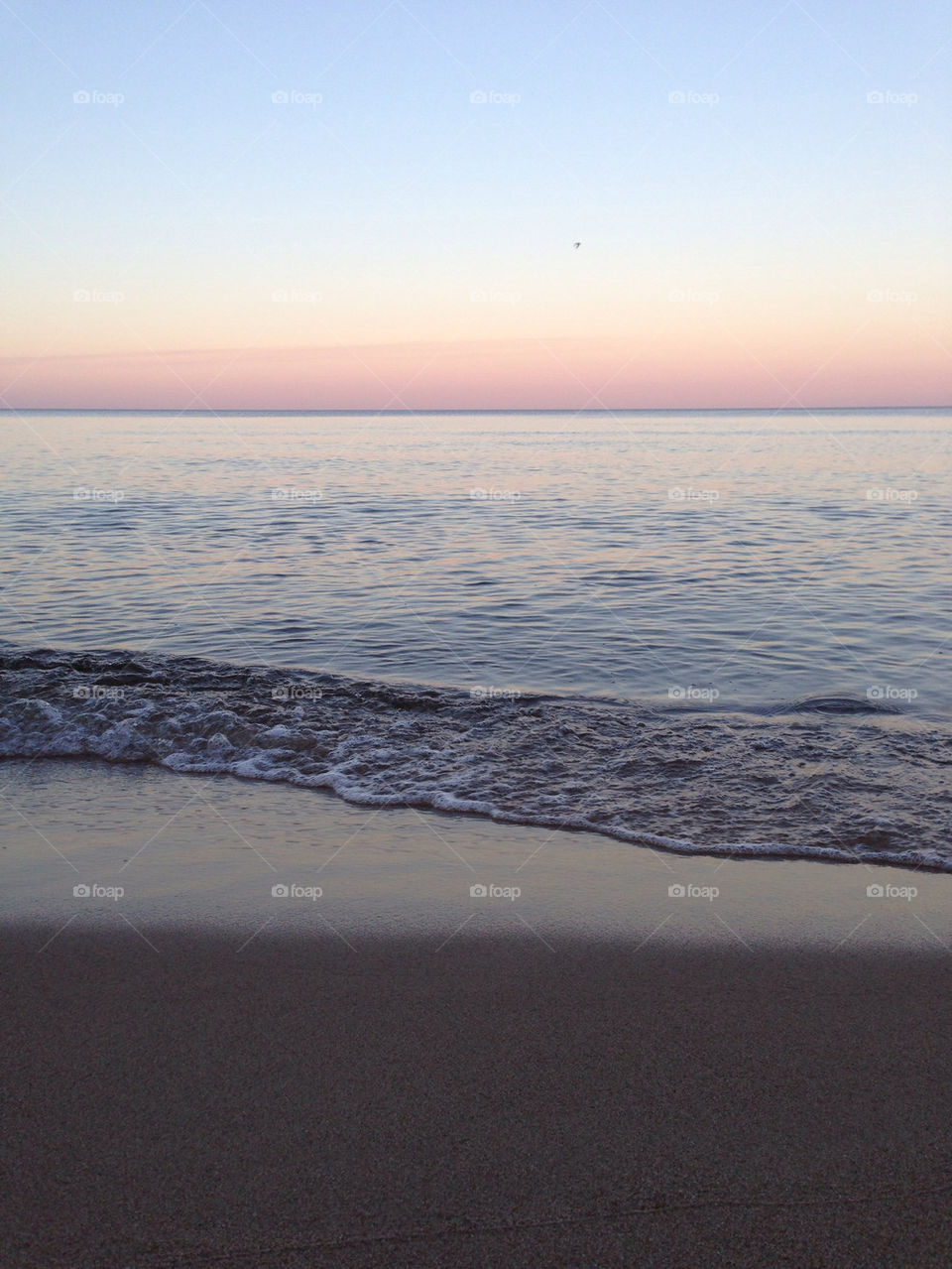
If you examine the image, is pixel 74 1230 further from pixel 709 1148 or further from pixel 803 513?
pixel 803 513

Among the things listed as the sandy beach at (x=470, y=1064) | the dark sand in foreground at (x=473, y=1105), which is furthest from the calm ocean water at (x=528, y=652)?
the dark sand in foreground at (x=473, y=1105)

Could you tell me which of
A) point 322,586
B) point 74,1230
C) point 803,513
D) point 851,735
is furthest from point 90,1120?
point 803,513

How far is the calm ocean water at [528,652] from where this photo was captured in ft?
23.9

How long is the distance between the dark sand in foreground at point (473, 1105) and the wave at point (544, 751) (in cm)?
190

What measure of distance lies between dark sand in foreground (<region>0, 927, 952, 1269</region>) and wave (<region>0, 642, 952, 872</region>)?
190 cm

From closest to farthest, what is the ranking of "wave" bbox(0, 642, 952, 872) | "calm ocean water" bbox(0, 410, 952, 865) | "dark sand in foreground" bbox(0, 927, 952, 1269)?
"dark sand in foreground" bbox(0, 927, 952, 1269)
"wave" bbox(0, 642, 952, 872)
"calm ocean water" bbox(0, 410, 952, 865)

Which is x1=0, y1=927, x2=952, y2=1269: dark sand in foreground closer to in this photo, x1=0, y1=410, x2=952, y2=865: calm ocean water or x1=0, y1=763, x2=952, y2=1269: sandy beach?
x1=0, y1=763, x2=952, y2=1269: sandy beach

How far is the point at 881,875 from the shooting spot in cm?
568

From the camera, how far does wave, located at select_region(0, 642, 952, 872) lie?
650 centimetres

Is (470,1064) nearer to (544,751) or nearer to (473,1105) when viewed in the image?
(473,1105)

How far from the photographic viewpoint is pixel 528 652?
11.7 meters

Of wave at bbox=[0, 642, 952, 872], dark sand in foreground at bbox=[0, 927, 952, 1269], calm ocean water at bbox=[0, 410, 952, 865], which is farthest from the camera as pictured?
calm ocean water at bbox=[0, 410, 952, 865]

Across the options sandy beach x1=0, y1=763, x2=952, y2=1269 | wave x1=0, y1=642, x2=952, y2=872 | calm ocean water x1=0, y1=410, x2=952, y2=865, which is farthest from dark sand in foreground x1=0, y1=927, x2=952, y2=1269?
calm ocean water x1=0, y1=410, x2=952, y2=865

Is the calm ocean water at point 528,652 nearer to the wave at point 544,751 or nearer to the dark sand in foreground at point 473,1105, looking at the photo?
the wave at point 544,751
